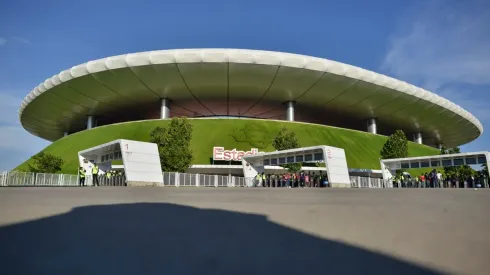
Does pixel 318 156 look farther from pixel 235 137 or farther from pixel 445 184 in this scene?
pixel 235 137

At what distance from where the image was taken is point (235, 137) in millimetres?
39781

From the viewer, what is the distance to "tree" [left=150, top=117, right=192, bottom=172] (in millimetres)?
29906

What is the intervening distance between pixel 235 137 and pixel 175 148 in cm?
1084

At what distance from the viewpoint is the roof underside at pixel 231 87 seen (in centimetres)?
3503

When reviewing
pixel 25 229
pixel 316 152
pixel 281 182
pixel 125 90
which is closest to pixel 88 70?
pixel 125 90

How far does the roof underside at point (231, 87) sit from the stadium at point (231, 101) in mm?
110

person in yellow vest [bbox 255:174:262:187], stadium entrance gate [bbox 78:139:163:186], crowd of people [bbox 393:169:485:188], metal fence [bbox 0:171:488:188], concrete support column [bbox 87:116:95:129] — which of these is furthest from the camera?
concrete support column [bbox 87:116:95:129]

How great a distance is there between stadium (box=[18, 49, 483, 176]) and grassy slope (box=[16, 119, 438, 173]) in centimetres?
12

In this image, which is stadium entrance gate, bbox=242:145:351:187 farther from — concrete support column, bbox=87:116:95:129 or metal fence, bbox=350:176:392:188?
concrete support column, bbox=87:116:95:129

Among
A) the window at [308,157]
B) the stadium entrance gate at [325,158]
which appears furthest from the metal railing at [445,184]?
the window at [308,157]

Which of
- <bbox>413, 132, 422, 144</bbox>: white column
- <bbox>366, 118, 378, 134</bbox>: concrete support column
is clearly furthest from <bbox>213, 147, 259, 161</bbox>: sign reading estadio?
<bbox>413, 132, 422, 144</bbox>: white column

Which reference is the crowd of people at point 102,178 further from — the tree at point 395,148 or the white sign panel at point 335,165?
the tree at point 395,148

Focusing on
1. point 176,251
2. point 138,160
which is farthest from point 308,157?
point 176,251

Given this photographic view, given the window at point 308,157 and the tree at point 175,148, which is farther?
the tree at point 175,148
